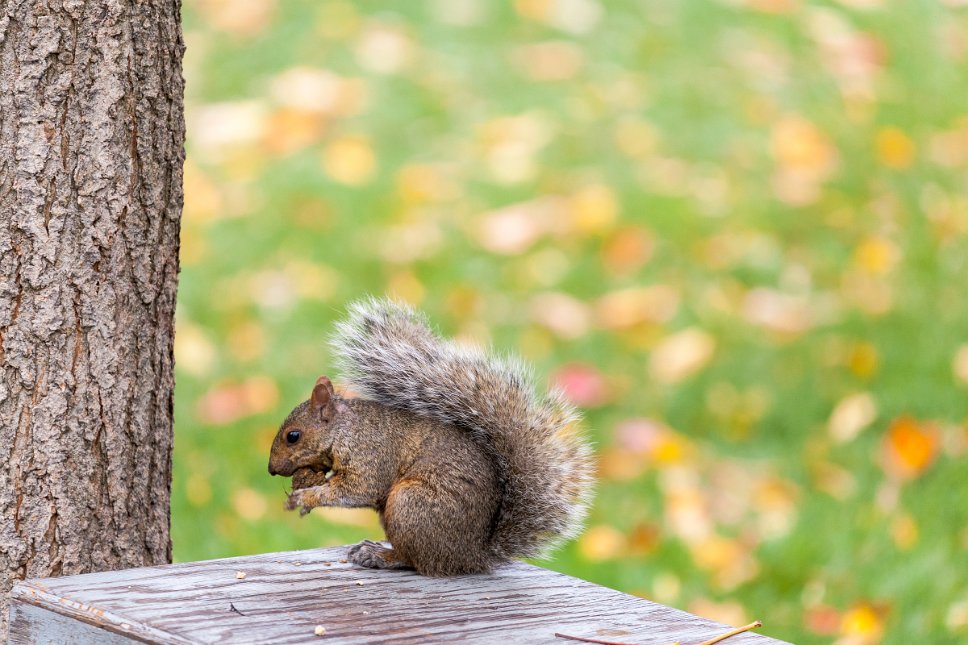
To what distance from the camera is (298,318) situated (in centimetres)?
487

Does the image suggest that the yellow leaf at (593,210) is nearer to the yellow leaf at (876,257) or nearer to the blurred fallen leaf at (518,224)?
the blurred fallen leaf at (518,224)

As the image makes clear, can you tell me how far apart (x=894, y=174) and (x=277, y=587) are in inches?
158

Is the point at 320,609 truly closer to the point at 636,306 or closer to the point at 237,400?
the point at 237,400

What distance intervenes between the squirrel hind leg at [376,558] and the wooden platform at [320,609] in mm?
22

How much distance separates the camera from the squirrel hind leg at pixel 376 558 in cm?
236

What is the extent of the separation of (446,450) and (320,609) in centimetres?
39

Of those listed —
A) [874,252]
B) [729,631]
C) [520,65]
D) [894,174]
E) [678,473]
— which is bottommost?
[729,631]

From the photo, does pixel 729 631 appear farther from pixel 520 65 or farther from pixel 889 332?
pixel 520 65

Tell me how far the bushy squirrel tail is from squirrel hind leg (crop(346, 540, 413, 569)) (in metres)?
0.16

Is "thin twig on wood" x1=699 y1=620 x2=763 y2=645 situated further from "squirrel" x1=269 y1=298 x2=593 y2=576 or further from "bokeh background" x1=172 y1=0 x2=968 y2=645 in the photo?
"bokeh background" x1=172 y1=0 x2=968 y2=645

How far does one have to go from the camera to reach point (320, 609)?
207cm

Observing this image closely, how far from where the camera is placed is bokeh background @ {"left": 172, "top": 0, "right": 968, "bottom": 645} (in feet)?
12.7

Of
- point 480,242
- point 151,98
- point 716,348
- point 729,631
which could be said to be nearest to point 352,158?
point 480,242

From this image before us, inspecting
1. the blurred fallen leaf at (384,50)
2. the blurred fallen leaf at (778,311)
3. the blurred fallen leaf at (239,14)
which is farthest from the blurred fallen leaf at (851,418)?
the blurred fallen leaf at (239,14)
